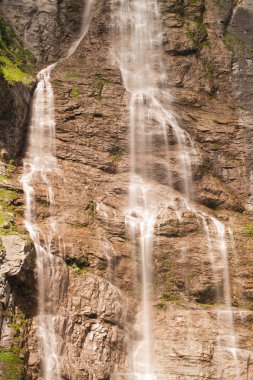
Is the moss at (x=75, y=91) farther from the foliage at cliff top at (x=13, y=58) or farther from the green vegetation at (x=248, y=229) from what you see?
the green vegetation at (x=248, y=229)

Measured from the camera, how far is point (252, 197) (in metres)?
23.2

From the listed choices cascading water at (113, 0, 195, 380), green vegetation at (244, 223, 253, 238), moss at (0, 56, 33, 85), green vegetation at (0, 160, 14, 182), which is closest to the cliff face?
green vegetation at (244, 223, 253, 238)

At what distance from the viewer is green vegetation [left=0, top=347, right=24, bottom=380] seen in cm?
1215

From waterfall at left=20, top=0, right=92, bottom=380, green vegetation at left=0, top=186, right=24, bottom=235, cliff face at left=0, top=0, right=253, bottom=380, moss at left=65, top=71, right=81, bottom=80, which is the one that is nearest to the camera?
waterfall at left=20, top=0, right=92, bottom=380

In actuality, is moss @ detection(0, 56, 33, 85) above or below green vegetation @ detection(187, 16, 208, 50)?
below

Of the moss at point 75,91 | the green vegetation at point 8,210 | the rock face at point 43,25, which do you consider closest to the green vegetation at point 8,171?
the green vegetation at point 8,210

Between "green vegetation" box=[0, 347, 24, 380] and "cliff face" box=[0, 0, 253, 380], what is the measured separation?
0.78 m

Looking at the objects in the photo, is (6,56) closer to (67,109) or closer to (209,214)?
(67,109)

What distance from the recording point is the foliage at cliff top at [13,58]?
23.6m

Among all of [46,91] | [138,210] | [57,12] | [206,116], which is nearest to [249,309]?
[138,210]

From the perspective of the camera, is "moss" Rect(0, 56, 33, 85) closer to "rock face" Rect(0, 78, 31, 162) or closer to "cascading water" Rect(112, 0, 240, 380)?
Result: "rock face" Rect(0, 78, 31, 162)

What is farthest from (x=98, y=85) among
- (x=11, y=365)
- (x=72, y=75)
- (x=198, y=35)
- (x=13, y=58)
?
(x=11, y=365)

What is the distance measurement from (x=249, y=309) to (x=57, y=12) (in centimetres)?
2165

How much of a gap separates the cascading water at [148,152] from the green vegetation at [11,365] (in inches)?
175
